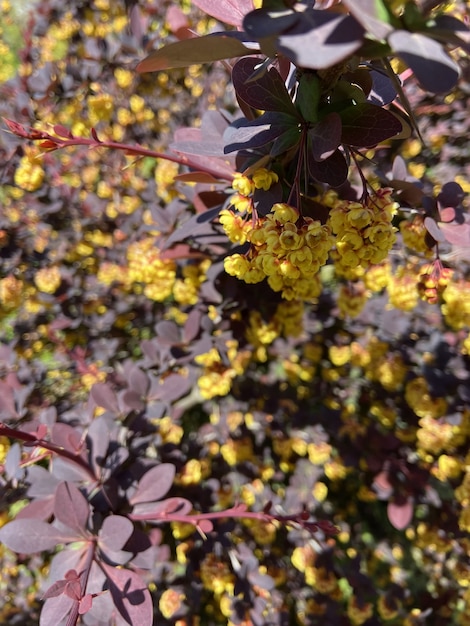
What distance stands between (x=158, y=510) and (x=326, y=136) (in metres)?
0.84

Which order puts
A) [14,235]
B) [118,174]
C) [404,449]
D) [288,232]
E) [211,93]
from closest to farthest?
[288,232]
[404,449]
[14,235]
[118,174]
[211,93]

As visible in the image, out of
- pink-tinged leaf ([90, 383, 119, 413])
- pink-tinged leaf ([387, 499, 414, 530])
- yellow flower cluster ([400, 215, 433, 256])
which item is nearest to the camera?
yellow flower cluster ([400, 215, 433, 256])

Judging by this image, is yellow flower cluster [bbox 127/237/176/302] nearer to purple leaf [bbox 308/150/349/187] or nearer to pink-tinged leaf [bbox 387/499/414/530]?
purple leaf [bbox 308/150/349/187]

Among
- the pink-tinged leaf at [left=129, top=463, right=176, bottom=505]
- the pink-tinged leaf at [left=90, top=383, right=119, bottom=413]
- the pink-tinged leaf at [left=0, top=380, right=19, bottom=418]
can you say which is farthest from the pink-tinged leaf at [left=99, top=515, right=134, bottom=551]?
the pink-tinged leaf at [left=0, top=380, right=19, bottom=418]

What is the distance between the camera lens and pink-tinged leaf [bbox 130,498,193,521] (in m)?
0.89

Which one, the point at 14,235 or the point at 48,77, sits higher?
the point at 48,77

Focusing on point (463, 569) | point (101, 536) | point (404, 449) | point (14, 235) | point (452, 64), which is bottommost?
point (463, 569)

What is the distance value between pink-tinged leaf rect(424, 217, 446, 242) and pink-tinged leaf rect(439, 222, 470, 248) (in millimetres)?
18

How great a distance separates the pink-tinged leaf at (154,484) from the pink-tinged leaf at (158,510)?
2 centimetres

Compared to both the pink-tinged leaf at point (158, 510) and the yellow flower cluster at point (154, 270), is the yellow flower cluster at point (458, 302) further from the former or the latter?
the pink-tinged leaf at point (158, 510)

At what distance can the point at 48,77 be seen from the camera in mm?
1748

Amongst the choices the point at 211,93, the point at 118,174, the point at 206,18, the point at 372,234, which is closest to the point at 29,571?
the point at 372,234

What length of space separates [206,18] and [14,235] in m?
1.81

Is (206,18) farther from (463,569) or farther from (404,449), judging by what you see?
(463,569)
